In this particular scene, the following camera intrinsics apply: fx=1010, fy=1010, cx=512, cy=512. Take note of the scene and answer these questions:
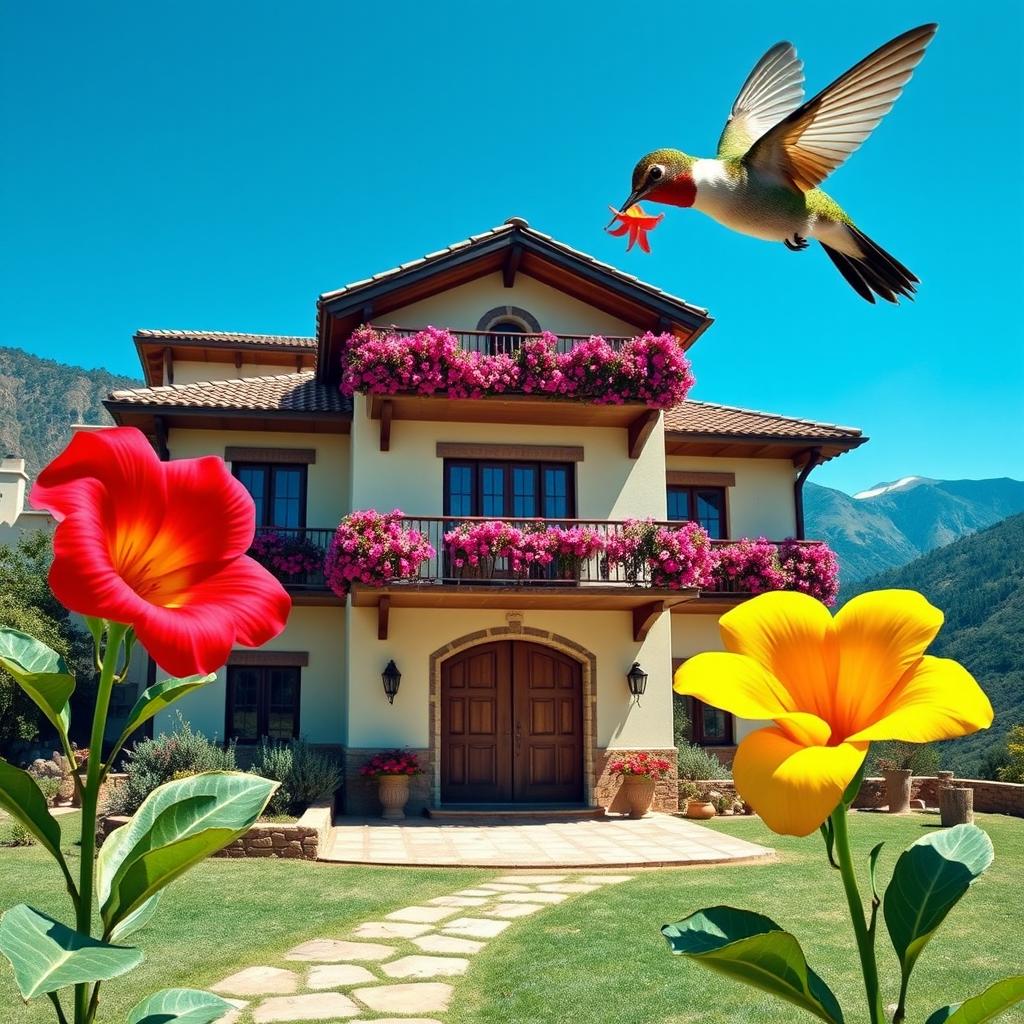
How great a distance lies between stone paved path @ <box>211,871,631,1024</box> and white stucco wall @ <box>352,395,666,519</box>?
8.89 metres

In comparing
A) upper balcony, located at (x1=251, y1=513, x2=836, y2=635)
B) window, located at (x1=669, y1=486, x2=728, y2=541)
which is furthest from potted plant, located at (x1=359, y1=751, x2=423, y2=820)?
window, located at (x1=669, y1=486, x2=728, y2=541)

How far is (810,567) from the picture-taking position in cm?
1927

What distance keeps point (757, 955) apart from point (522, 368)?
52.5 ft

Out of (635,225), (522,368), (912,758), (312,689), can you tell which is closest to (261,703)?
(312,689)

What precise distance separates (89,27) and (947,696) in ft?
43.6

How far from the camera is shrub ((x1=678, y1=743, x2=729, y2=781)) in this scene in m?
18.2

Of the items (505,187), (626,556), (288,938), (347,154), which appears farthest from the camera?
(626,556)

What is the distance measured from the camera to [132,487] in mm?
1232

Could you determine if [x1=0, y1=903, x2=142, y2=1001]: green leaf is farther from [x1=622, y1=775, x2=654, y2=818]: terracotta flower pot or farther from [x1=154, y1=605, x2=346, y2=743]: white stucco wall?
[x1=154, y1=605, x2=346, y2=743]: white stucco wall

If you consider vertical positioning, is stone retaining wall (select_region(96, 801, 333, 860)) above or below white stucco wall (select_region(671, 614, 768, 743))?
below

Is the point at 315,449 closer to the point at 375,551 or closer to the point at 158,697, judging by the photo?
the point at 375,551

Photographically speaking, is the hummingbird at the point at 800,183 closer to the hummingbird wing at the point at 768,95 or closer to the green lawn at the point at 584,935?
the hummingbird wing at the point at 768,95

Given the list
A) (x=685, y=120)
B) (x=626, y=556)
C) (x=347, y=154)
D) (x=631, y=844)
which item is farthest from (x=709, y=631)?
(x=685, y=120)

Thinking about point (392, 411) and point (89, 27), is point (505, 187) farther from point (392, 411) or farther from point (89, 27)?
point (392, 411)
